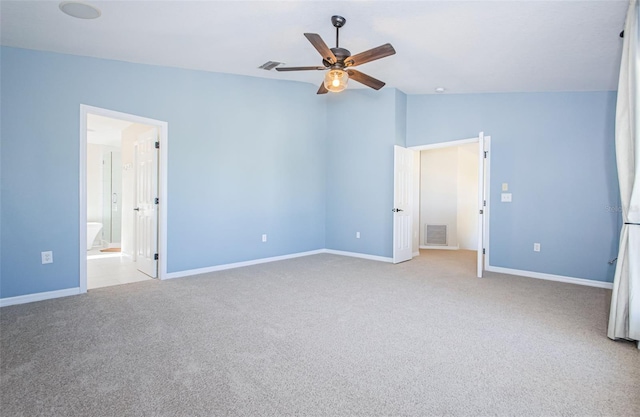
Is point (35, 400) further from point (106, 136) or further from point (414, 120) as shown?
point (106, 136)

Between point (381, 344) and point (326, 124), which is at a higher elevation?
point (326, 124)

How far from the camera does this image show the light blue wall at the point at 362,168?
5559 mm

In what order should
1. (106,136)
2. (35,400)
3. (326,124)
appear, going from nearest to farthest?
(35,400), (326,124), (106,136)

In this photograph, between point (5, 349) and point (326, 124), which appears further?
point (326, 124)

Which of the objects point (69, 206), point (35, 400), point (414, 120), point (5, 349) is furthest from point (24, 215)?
point (414, 120)

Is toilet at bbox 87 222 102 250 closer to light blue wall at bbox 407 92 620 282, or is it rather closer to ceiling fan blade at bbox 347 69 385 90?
ceiling fan blade at bbox 347 69 385 90

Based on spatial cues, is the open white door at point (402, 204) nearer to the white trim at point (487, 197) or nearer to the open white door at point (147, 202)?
the white trim at point (487, 197)

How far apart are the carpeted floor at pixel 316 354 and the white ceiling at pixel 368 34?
2.55 metres

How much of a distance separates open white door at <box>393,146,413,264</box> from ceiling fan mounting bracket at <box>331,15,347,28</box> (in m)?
2.70

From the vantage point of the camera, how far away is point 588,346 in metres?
2.39

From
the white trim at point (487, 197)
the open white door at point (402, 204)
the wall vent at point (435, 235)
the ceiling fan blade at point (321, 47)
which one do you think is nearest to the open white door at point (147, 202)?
the ceiling fan blade at point (321, 47)

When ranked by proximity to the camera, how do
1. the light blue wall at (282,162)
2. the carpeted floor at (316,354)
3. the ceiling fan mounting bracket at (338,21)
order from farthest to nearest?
the light blue wall at (282,162), the ceiling fan mounting bracket at (338,21), the carpeted floor at (316,354)

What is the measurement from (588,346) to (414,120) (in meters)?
4.22

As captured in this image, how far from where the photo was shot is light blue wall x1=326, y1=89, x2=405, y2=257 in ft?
18.2
